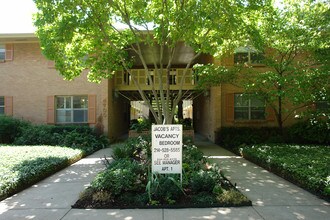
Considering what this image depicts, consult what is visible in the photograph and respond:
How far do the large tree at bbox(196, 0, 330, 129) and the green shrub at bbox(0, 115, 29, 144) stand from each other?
992cm

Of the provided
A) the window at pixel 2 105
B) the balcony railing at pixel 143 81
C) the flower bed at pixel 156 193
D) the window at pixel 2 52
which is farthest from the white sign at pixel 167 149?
the window at pixel 2 52

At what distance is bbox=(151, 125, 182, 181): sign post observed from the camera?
21.2 feet

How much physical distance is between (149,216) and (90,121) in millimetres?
12593

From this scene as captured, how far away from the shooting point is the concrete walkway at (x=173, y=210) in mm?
5188

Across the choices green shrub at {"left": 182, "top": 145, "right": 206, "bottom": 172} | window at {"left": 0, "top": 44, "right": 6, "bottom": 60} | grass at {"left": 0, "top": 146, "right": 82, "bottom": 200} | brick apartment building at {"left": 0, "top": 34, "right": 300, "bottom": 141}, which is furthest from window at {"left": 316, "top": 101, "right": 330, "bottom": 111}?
window at {"left": 0, "top": 44, "right": 6, "bottom": 60}

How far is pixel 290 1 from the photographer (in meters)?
12.3

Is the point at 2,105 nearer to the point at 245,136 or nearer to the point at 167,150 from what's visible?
the point at 245,136

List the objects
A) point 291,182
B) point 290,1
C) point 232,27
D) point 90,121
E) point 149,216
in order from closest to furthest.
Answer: point 149,216 < point 291,182 < point 232,27 < point 290,1 < point 90,121

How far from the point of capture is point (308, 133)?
1480 centimetres

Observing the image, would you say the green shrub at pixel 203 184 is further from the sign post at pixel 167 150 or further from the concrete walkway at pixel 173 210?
the concrete walkway at pixel 173 210

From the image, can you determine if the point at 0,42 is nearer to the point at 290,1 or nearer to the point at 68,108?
the point at 68,108

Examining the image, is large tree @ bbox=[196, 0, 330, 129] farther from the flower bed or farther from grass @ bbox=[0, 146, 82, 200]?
grass @ bbox=[0, 146, 82, 200]

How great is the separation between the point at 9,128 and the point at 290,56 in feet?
46.5

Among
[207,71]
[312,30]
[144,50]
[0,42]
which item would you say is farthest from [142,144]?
[0,42]
